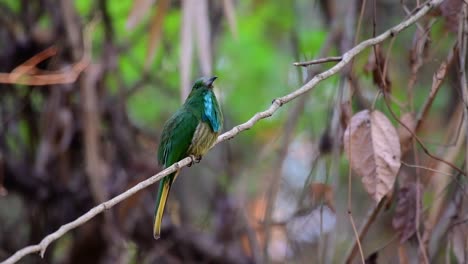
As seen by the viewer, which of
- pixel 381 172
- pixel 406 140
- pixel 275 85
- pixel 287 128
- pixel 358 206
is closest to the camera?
pixel 381 172

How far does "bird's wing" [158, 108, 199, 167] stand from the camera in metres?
3.59

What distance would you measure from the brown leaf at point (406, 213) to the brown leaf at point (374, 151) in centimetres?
40

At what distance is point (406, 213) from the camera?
317cm

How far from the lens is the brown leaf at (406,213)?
3152mm

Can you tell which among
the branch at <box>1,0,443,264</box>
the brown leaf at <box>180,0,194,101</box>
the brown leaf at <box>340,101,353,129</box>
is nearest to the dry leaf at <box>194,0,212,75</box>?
the brown leaf at <box>180,0,194,101</box>

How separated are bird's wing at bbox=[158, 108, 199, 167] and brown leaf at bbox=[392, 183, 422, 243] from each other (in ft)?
3.20

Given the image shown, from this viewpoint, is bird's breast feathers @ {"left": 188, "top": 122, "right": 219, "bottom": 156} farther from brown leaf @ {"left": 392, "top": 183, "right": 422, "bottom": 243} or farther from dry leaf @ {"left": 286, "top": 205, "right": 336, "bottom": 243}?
brown leaf @ {"left": 392, "top": 183, "right": 422, "bottom": 243}

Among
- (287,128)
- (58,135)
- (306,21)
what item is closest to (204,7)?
(287,128)

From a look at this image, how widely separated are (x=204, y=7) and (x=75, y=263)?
6.05 feet

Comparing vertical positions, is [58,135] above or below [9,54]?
below

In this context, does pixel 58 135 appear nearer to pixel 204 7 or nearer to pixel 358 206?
pixel 204 7

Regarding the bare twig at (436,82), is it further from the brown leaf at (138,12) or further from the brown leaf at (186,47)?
the brown leaf at (138,12)

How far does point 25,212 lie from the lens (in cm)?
529

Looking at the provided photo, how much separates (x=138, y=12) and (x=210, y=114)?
0.77 m
